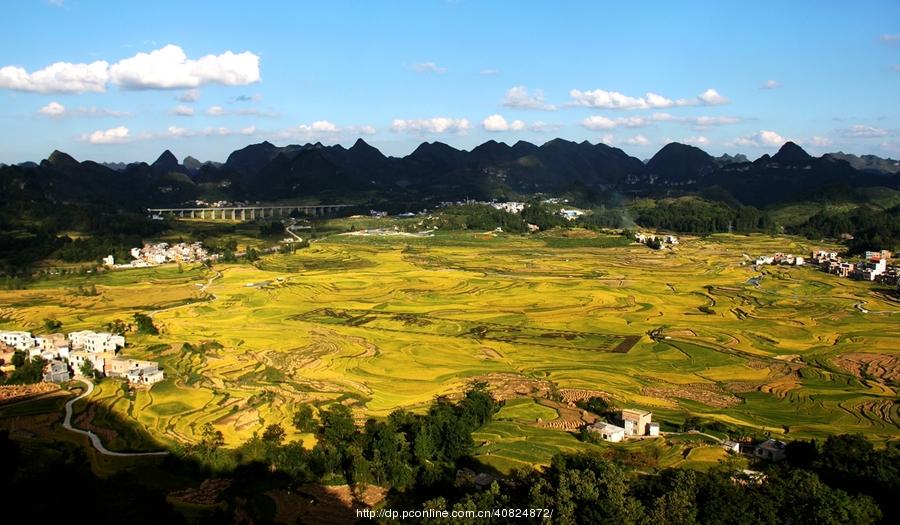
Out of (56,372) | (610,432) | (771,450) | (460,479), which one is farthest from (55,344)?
(771,450)

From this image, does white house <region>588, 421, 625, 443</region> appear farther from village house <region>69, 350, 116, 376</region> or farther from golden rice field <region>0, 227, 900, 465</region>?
village house <region>69, 350, 116, 376</region>

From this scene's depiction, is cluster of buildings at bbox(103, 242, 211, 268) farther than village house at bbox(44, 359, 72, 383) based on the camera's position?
Yes

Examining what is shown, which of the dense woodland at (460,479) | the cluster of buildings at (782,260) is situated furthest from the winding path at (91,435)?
the cluster of buildings at (782,260)

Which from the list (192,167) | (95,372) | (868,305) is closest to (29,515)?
(95,372)

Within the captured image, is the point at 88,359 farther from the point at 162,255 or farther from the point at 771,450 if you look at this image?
the point at 162,255

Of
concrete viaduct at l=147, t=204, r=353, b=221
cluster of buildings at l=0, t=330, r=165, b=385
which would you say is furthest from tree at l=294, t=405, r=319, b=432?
concrete viaduct at l=147, t=204, r=353, b=221
